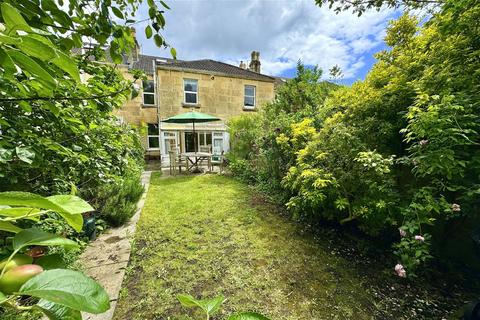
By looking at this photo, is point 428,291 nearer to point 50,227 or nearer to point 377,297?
point 377,297

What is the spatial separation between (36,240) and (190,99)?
1254 centimetres

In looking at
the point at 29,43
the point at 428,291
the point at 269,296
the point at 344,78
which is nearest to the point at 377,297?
the point at 428,291

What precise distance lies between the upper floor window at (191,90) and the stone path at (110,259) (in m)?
9.69

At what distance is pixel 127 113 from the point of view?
39.5ft

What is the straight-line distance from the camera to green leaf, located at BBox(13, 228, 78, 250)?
363 mm

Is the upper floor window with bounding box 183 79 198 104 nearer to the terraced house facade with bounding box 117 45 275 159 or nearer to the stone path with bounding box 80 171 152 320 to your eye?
the terraced house facade with bounding box 117 45 275 159

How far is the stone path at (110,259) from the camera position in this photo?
2.18 meters

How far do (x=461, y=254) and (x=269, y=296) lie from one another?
259 cm

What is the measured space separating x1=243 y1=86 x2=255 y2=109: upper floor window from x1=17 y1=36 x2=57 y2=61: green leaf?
1365cm

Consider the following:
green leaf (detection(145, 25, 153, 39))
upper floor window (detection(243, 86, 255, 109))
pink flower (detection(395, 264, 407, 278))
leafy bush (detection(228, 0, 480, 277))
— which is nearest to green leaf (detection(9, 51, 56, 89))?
green leaf (detection(145, 25, 153, 39))

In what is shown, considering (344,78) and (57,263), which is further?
(344,78)

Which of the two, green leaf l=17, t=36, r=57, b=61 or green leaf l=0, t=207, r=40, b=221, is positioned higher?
green leaf l=17, t=36, r=57, b=61

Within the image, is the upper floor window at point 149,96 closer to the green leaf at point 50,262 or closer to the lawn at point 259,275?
the lawn at point 259,275

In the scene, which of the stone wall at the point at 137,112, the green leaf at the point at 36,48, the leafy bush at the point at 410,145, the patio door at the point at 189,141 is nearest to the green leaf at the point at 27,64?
the green leaf at the point at 36,48
